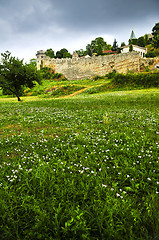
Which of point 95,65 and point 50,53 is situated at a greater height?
point 50,53

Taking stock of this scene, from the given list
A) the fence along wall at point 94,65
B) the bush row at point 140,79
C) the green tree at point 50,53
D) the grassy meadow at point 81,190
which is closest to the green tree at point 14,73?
the bush row at point 140,79

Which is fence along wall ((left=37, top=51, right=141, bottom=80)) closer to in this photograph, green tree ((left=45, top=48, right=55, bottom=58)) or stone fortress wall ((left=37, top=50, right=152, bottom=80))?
stone fortress wall ((left=37, top=50, right=152, bottom=80))

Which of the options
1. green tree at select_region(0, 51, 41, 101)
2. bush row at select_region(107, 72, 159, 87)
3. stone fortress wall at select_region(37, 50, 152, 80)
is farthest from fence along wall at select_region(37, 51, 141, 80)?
green tree at select_region(0, 51, 41, 101)

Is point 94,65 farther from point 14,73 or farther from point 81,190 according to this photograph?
point 81,190

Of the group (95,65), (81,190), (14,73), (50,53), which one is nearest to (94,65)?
(95,65)

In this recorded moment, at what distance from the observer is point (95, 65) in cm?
4728

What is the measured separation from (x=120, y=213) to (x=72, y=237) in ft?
2.64

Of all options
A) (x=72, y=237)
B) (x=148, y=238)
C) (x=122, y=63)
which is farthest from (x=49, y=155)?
(x=122, y=63)

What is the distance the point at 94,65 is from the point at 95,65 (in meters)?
0.40

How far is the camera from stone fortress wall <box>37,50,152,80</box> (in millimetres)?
39500

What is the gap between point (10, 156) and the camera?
4.41 meters

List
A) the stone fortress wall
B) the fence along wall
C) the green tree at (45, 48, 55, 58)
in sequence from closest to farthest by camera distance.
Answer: the stone fortress wall < the fence along wall < the green tree at (45, 48, 55, 58)

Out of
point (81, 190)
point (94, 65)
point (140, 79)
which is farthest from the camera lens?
point (94, 65)

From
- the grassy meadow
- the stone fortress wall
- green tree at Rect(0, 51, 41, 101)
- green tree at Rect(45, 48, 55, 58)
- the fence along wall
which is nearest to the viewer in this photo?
the grassy meadow
